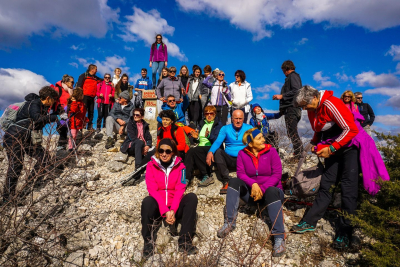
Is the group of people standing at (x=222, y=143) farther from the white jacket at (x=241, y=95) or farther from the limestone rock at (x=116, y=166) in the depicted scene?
the limestone rock at (x=116, y=166)

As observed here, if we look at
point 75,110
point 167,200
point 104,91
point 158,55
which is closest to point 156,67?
point 158,55

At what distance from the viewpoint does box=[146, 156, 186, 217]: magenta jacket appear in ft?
12.9

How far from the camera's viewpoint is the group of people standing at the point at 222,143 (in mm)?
3410

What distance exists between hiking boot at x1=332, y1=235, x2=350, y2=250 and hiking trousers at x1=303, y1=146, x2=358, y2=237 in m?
0.08

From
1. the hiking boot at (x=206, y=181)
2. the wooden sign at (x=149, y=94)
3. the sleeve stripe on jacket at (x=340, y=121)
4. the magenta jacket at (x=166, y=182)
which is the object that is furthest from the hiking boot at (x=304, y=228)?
the wooden sign at (x=149, y=94)

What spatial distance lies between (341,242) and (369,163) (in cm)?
122

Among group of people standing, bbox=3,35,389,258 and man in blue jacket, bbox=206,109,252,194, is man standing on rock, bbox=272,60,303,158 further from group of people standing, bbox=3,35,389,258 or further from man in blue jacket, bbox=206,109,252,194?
man in blue jacket, bbox=206,109,252,194

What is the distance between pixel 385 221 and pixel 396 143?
4.37 ft

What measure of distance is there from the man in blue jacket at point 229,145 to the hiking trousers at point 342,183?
6.32ft

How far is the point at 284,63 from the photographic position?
596 cm

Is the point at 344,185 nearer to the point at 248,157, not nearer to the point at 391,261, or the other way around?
the point at 391,261

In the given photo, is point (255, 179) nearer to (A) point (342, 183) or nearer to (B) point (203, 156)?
(A) point (342, 183)

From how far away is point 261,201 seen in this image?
163 inches

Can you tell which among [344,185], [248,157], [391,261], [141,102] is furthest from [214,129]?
[141,102]
